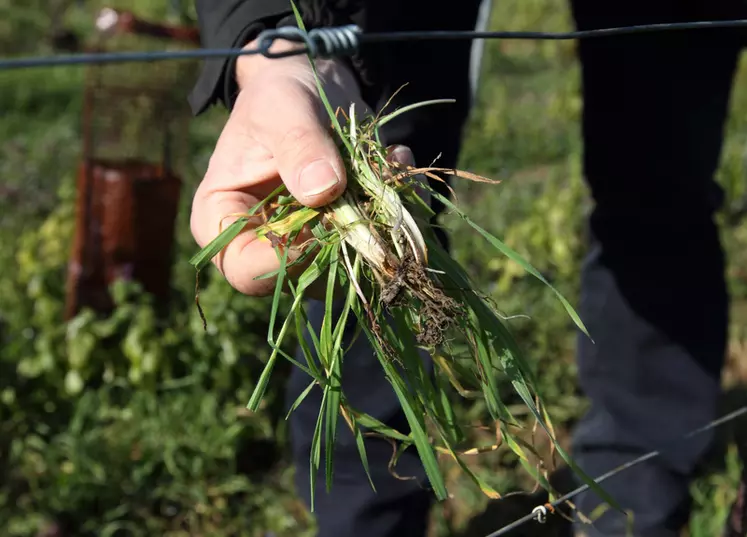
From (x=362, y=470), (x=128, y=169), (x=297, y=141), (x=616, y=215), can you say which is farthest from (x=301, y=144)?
(x=128, y=169)

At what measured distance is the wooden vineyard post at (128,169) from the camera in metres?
2.40

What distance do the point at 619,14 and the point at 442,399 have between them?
3.07 ft

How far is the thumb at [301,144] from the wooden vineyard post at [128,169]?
1518 millimetres

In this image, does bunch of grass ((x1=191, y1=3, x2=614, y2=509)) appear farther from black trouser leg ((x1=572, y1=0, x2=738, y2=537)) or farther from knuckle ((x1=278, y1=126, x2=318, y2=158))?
black trouser leg ((x1=572, y1=0, x2=738, y2=537))

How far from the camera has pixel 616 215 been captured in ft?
5.80

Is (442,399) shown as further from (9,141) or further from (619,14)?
(9,141)

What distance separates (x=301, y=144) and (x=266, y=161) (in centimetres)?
10

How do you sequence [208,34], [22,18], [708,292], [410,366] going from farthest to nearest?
[22,18]
[708,292]
[208,34]
[410,366]

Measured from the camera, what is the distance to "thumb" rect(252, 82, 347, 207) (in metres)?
0.89


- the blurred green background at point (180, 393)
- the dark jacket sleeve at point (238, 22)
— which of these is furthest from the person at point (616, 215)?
the blurred green background at point (180, 393)

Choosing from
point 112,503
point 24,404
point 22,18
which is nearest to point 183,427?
point 112,503

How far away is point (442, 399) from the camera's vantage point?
39.7 inches

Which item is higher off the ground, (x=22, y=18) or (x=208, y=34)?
(x=22, y=18)

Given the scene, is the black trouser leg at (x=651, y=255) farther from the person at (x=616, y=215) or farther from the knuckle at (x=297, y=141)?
the knuckle at (x=297, y=141)
